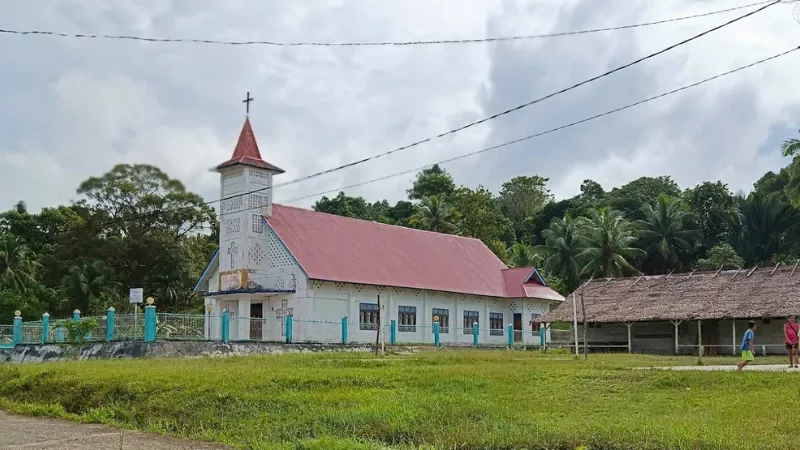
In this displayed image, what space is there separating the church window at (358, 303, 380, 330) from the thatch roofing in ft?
25.3

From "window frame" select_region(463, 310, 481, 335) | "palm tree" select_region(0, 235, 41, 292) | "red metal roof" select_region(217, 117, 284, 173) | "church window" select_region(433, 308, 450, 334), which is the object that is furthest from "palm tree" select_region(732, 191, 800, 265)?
"palm tree" select_region(0, 235, 41, 292)

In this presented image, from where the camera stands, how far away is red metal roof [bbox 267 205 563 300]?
3450 centimetres

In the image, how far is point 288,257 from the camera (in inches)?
1323

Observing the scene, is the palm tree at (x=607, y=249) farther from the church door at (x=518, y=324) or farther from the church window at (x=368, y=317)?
the church window at (x=368, y=317)

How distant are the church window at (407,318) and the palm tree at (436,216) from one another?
1808 cm

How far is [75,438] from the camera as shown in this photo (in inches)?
496

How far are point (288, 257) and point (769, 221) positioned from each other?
38.8 m

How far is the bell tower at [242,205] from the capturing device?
34.1m

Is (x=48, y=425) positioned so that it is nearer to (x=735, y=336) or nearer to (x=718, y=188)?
(x=735, y=336)

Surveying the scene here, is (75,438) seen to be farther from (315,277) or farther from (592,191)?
(592,191)

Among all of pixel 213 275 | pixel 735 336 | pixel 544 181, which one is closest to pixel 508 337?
pixel 735 336

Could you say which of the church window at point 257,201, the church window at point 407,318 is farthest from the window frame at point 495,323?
the church window at point 257,201

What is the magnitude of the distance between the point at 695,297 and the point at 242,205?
19.2 m

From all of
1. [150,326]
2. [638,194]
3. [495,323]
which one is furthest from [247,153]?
[638,194]
